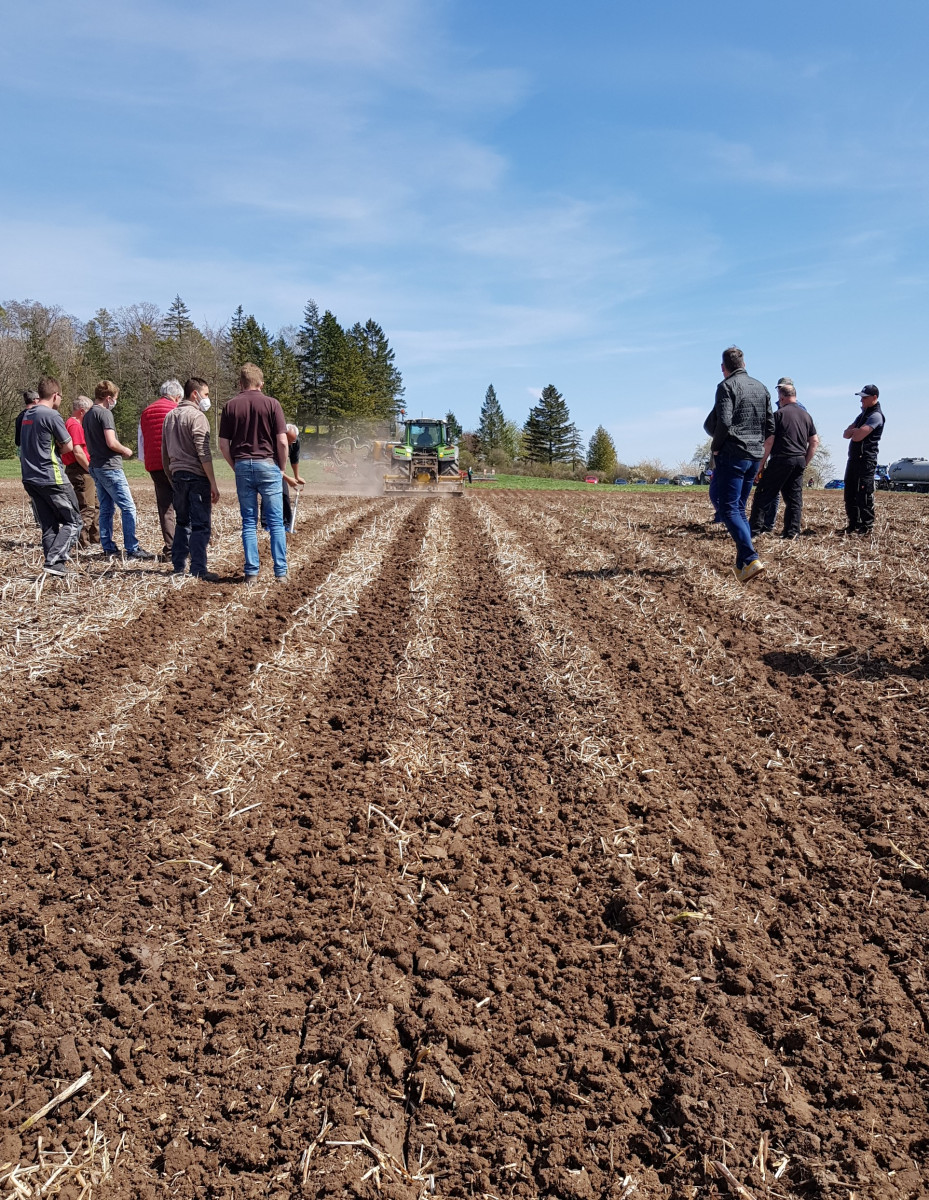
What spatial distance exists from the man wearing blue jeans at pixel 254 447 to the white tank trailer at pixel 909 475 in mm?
34139

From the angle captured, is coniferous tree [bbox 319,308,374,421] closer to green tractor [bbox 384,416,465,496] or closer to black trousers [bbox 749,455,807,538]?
green tractor [bbox 384,416,465,496]

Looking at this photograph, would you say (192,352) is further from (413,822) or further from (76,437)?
(413,822)

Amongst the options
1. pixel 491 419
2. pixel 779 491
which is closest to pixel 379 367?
pixel 491 419

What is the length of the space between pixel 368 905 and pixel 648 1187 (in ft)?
4.03

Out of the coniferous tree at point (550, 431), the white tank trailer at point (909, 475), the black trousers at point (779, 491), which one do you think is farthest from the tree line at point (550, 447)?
the black trousers at point (779, 491)

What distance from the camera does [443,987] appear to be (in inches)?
89.3

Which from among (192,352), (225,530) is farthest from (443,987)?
(192,352)

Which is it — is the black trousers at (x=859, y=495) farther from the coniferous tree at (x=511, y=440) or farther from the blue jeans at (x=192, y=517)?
the coniferous tree at (x=511, y=440)

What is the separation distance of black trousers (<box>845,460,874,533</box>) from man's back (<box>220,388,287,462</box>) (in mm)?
7266

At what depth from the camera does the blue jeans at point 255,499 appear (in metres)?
6.69

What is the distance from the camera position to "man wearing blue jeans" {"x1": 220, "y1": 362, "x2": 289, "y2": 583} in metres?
6.54

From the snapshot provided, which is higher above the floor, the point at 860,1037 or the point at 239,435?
the point at 239,435

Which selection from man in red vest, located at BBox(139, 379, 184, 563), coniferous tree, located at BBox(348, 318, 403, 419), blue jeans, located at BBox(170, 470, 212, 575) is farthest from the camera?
coniferous tree, located at BBox(348, 318, 403, 419)

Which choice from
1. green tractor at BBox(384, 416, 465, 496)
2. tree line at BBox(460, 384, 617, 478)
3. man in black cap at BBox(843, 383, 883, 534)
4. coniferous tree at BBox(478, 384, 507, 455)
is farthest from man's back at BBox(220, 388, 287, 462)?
coniferous tree at BBox(478, 384, 507, 455)
